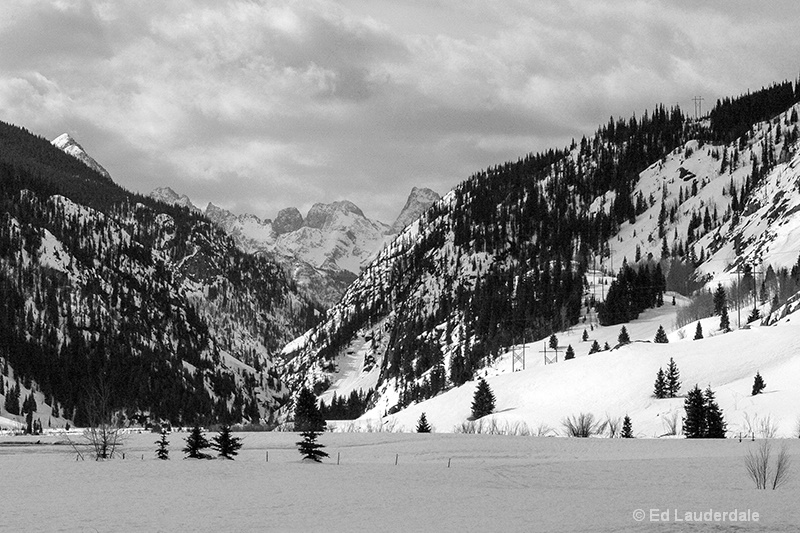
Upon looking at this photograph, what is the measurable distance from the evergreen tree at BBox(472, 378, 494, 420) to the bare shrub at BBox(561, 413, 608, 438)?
49.5 ft

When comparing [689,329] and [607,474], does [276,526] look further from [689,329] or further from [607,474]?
[689,329]

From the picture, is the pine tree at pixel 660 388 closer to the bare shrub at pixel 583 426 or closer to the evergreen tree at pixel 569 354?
the bare shrub at pixel 583 426

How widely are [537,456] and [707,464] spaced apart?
492 inches

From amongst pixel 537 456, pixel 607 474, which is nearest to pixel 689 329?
pixel 537 456

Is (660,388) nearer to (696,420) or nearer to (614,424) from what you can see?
(614,424)

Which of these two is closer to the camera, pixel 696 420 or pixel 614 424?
pixel 696 420

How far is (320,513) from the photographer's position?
3669 centimetres

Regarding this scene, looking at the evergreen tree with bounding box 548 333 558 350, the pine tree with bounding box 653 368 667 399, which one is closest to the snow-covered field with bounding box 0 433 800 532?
the pine tree with bounding box 653 368 667 399

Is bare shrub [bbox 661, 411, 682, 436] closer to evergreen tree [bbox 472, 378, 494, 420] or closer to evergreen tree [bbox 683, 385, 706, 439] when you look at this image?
evergreen tree [bbox 683, 385, 706, 439]

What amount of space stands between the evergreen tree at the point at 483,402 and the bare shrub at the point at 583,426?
49.5ft

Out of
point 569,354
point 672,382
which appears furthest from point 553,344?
point 672,382

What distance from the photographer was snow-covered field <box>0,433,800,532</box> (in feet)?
112

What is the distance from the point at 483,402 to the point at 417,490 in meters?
73.0

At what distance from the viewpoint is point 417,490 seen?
144 feet
